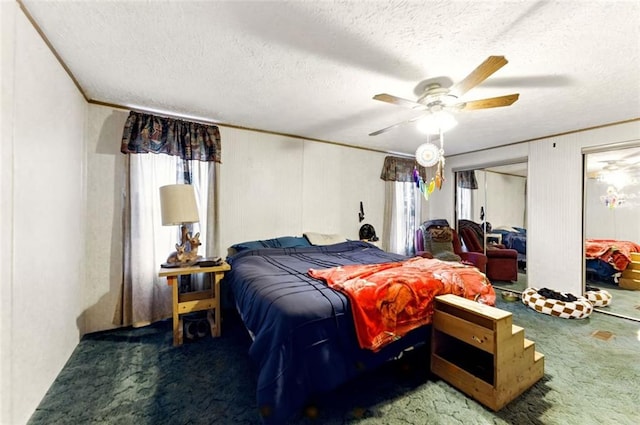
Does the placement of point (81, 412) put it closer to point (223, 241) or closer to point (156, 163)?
point (223, 241)

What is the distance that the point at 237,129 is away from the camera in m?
3.32

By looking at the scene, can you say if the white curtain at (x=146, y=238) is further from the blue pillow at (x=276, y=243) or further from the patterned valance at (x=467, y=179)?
the patterned valance at (x=467, y=179)

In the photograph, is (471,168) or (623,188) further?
(471,168)

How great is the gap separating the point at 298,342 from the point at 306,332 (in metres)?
0.07

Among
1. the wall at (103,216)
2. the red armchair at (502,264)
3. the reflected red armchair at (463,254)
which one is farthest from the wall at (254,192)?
the red armchair at (502,264)

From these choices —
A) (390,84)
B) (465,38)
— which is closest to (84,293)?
(390,84)

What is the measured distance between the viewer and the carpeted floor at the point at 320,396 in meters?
1.51

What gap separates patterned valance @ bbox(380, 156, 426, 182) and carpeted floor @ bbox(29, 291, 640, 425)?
302cm

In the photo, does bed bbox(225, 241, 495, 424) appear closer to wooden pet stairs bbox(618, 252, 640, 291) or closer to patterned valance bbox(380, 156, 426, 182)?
patterned valance bbox(380, 156, 426, 182)

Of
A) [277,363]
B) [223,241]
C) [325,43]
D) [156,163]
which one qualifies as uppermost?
[325,43]

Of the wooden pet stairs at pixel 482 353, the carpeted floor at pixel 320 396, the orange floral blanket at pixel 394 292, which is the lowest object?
the carpeted floor at pixel 320 396

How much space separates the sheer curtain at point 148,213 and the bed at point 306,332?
1211 millimetres

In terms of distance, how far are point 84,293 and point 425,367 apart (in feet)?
10.4

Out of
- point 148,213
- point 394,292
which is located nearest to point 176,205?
point 148,213
